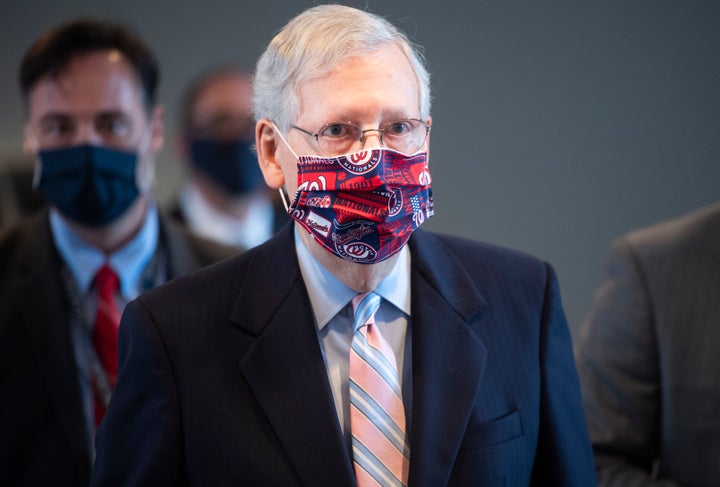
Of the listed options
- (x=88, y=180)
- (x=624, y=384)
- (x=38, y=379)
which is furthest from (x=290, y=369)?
(x=88, y=180)

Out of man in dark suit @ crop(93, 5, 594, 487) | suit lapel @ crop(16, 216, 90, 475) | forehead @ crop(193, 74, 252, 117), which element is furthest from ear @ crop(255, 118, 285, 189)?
forehead @ crop(193, 74, 252, 117)

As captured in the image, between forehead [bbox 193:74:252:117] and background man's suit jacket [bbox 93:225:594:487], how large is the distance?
9.42 feet

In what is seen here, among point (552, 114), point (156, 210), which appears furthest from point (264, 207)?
point (156, 210)

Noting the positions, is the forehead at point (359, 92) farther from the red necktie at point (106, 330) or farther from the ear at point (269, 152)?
the red necktie at point (106, 330)

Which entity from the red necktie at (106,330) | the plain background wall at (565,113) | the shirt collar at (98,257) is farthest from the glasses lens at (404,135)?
the plain background wall at (565,113)

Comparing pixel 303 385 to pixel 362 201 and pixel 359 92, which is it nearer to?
pixel 362 201

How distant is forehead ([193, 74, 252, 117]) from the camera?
4961 mm

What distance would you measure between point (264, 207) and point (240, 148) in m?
0.40

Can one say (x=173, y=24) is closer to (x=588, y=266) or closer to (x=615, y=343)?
(x=588, y=266)

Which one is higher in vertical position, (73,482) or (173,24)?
(173,24)

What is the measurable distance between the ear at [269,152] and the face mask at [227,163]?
8.92ft

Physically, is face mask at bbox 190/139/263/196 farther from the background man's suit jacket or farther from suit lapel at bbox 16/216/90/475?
the background man's suit jacket

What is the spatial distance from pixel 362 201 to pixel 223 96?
313cm

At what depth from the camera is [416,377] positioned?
201cm
